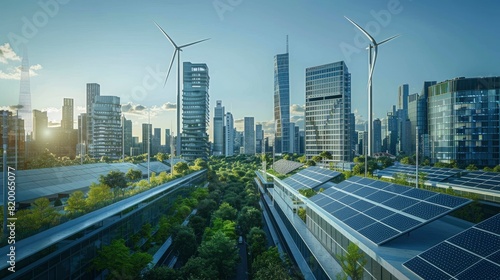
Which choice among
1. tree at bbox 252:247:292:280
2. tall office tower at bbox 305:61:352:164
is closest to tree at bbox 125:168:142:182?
tree at bbox 252:247:292:280

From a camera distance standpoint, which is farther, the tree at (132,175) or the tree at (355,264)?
the tree at (132,175)

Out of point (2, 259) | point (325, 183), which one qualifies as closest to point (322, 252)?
point (325, 183)

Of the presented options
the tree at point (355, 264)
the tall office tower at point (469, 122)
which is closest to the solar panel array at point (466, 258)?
the tree at point (355, 264)

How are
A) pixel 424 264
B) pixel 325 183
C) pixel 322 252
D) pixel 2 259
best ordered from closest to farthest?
pixel 424 264 → pixel 2 259 → pixel 322 252 → pixel 325 183

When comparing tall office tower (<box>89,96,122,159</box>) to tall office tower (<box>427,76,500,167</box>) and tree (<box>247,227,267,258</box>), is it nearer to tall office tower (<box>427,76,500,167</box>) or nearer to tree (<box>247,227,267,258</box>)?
tree (<box>247,227,267,258</box>)

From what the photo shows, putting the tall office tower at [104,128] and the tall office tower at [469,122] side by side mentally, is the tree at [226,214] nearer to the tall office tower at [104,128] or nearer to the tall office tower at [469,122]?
the tall office tower at [469,122]

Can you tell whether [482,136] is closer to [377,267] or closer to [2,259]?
[377,267]

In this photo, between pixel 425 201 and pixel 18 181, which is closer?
pixel 425 201
